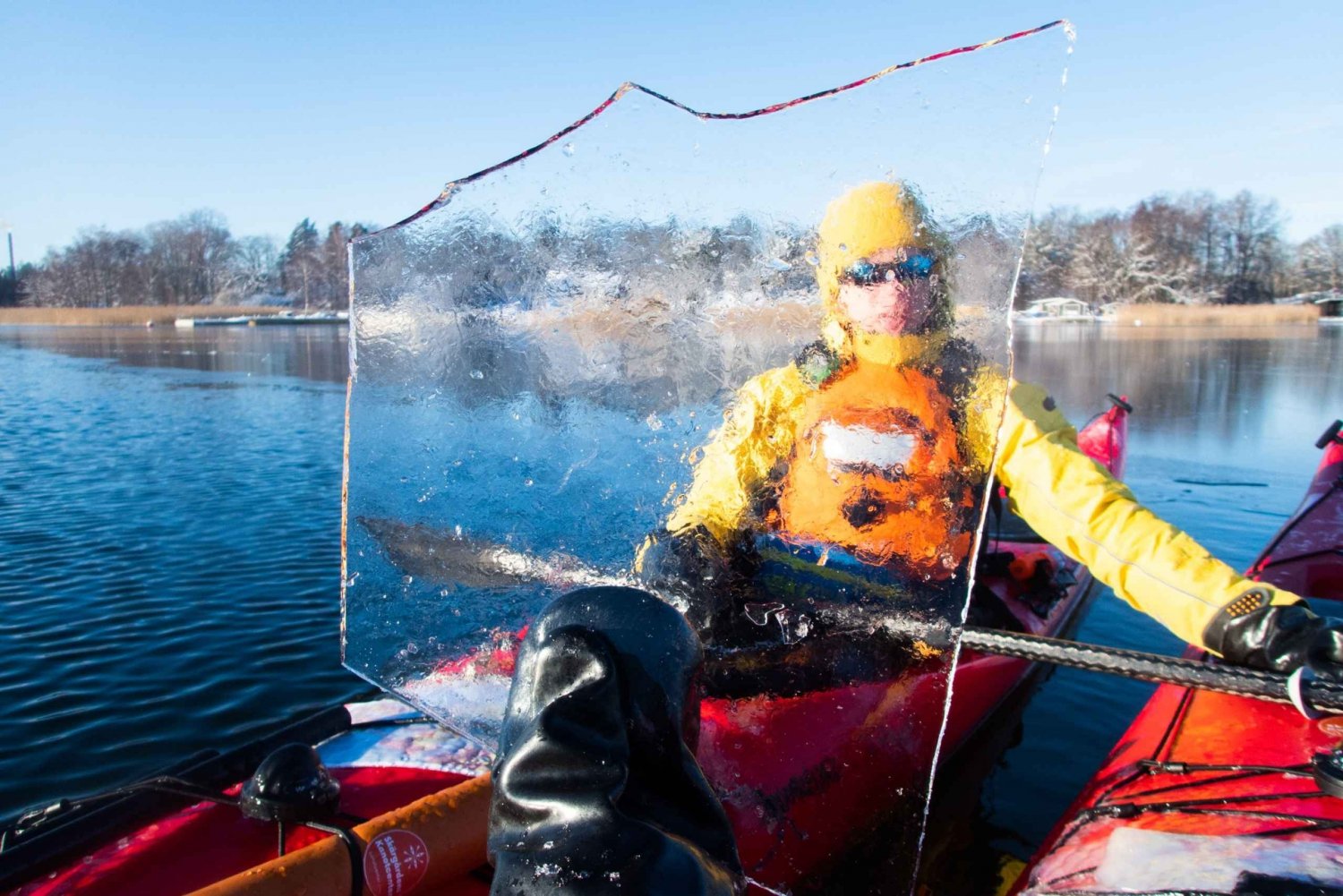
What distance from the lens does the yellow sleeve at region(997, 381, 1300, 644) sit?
2.96 metres

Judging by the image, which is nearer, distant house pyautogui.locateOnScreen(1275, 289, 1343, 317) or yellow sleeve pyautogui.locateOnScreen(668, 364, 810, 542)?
yellow sleeve pyautogui.locateOnScreen(668, 364, 810, 542)

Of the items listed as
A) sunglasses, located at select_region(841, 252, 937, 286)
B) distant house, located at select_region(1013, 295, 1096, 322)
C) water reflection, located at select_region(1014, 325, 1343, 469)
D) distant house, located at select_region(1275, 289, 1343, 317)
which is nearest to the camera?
sunglasses, located at select_region(841, 252, 937, 286)

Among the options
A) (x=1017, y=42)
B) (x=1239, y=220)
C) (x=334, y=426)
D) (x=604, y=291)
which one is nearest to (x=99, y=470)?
(x=334, y=426)

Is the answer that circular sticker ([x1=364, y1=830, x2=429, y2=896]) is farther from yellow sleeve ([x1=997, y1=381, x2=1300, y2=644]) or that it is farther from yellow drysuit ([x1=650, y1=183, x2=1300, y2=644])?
yellow sleeve ([x1=997, y1=381, x2=1300, y2=644])

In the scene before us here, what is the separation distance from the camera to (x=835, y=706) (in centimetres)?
254

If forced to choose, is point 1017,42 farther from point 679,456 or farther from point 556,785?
point 556,785

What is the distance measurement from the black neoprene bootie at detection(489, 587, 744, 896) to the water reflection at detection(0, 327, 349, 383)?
23.6 metres

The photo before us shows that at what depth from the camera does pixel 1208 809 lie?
112 inches

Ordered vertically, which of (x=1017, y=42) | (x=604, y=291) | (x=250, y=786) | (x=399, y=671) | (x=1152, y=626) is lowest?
A: (x=1152, y=626)

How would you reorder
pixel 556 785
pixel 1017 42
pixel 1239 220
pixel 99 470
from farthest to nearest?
1. pixel 1239 220
2. pixel 99 470
3. pixel 1017 42
4. pixel 556 785

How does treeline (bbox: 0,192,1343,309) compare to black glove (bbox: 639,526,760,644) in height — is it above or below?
above

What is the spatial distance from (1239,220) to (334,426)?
326 feet

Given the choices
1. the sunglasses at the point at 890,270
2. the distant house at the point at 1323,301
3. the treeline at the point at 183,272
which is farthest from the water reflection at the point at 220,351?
the distant house at the point at 1323,301

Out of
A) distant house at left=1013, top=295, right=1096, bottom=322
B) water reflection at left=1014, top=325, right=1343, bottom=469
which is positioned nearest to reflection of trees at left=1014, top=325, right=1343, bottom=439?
water reflection at left=1014, top=325, right=1343, bottom=469
